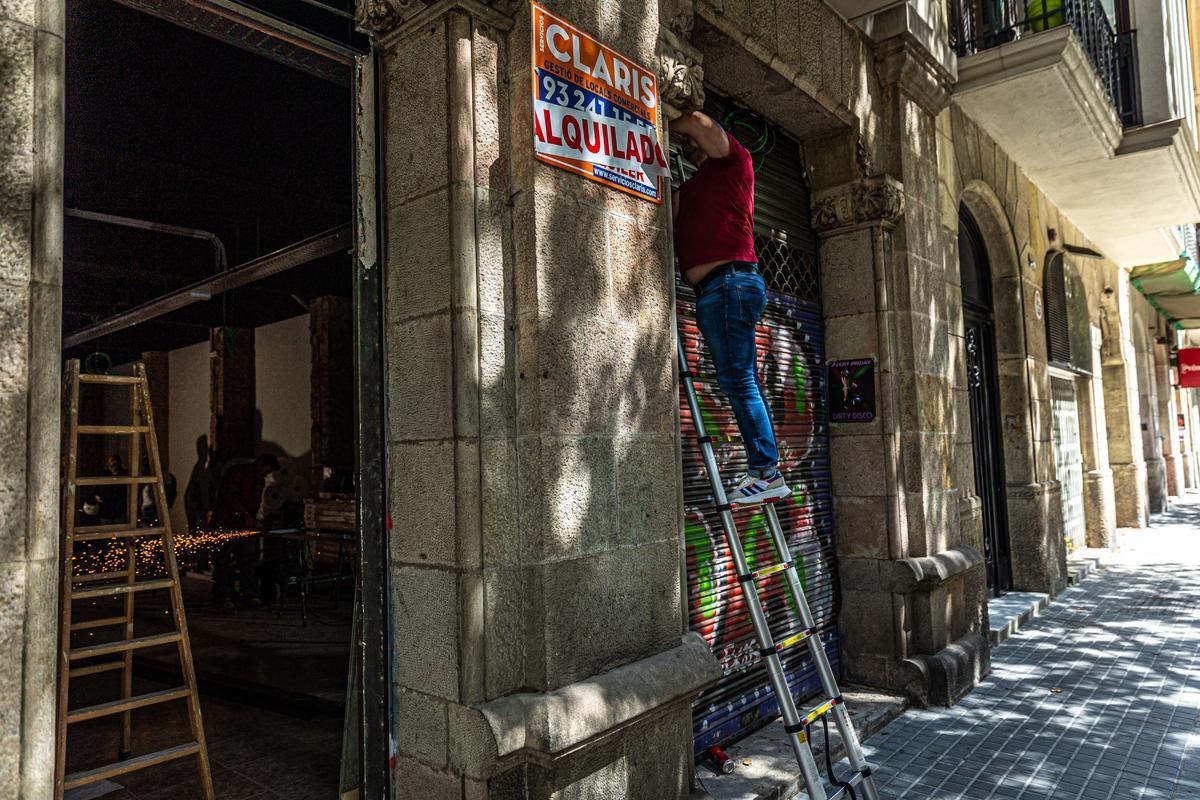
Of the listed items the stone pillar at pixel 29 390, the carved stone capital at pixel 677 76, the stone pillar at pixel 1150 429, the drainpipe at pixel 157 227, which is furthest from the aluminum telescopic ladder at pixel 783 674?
the stone pillar at pixel 1150 429

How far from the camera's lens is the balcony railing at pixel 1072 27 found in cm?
769

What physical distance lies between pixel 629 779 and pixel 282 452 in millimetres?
10553

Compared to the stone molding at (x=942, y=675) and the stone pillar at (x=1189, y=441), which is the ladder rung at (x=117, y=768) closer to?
the stone molding at (x=942, y=675)

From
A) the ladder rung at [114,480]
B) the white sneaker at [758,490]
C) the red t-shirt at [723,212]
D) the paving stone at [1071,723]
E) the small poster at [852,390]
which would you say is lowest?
the paving stone at [1071,723]

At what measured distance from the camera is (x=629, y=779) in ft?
10.3

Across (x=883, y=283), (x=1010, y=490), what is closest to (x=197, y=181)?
(x=883, y=283)

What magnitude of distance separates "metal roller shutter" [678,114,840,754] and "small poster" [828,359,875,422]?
90mm

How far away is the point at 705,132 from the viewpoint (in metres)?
3.79

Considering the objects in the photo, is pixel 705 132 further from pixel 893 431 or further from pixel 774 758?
pixel 774 758

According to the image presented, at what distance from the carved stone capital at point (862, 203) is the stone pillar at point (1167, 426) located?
19413mm

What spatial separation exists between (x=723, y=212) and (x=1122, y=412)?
15159mm

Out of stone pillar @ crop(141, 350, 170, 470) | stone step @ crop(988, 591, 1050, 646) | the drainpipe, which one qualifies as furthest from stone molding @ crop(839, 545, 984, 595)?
stone pillar @ crop(141, 350, 170, 470)

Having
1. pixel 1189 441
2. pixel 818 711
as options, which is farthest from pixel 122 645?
pixel 1189 441

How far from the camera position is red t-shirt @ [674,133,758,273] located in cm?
385
